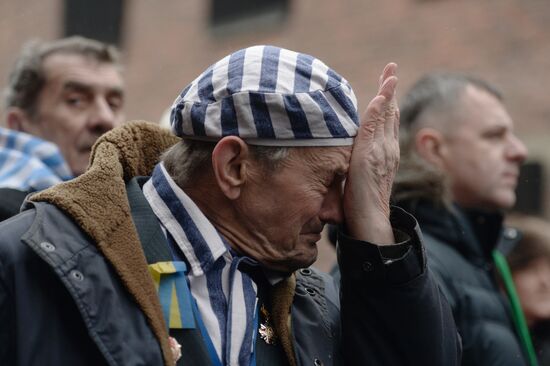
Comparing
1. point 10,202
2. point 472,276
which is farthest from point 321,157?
point 472,276

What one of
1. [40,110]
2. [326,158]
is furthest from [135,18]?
[326,158]

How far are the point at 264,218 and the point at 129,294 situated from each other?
48 cm

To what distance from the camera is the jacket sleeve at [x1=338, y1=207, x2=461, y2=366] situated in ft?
8.78

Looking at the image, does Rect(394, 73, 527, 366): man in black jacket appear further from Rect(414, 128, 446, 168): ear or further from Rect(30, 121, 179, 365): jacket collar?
Rect(30, 121, 179, 365): jacket collar

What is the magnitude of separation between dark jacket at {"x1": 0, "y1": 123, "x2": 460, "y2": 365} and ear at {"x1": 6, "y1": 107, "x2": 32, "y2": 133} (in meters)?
1.83

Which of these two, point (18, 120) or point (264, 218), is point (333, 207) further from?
point (18, 120)

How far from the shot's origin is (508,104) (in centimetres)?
973

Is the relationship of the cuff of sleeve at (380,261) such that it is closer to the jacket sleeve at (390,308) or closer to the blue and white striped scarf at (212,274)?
the jacket sleeve at (390,308)

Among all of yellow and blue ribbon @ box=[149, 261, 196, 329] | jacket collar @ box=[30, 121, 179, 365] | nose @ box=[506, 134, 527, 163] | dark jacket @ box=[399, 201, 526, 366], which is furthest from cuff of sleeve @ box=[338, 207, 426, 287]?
nose @ box=[506, 134, 527, 163]

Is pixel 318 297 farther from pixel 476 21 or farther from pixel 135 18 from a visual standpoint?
pixel 135 18

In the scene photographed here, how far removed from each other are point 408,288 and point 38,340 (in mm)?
934

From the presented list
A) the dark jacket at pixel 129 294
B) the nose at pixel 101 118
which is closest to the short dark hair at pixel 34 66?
the nose at pixel 101 118

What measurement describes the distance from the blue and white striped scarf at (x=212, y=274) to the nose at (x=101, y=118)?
180 centimetres

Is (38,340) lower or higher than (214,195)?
lower
